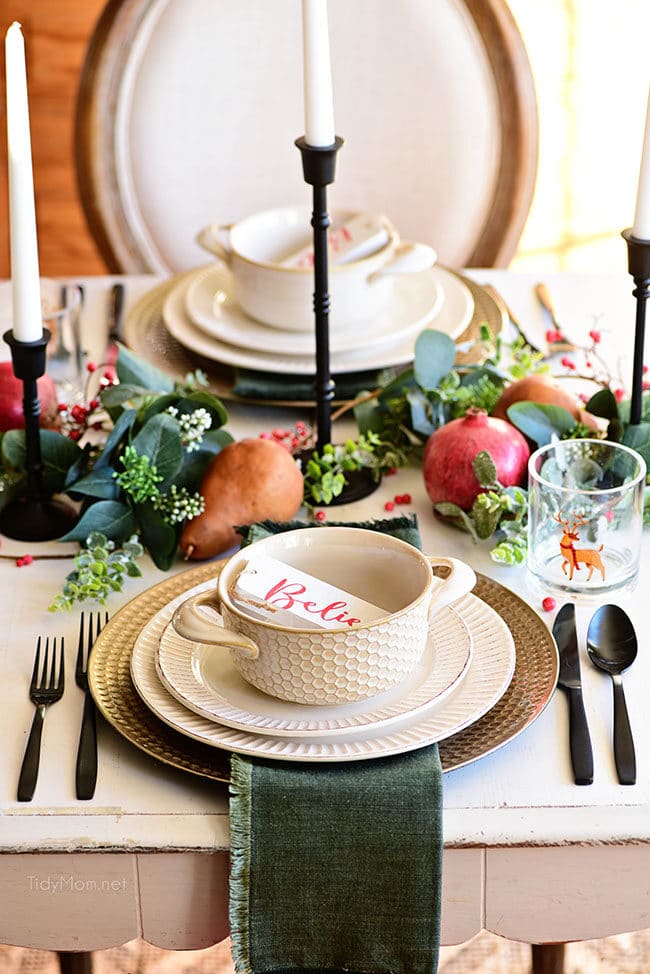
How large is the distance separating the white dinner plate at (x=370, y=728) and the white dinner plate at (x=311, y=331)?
0.47 metres

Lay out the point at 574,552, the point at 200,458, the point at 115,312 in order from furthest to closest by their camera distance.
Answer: the point at 115,312 → the point at 200,458 → the point at 574,552

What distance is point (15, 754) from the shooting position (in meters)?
0.72

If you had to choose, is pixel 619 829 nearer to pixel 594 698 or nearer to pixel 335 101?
pixel 594 698

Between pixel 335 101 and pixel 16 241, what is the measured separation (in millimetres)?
933

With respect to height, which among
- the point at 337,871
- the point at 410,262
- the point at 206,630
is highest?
the point at 410,262

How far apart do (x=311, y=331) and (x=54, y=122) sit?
179 centimetres

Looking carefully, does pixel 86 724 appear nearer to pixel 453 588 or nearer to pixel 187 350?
pixel 453 588

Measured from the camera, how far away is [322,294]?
0.99 meters

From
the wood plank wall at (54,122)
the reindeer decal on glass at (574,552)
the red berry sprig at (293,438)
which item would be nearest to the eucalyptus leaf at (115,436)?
the red berry sprig at (293,438)

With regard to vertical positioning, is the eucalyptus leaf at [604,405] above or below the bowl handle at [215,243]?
below

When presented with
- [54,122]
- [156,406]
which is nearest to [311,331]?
[156,406]

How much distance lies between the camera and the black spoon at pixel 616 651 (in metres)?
0.71

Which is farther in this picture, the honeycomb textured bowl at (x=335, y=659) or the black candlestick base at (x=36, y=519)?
the black candlestick base at (x=36, y=519)

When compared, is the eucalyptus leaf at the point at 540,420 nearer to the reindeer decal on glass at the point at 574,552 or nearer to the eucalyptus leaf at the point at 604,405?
the eucalyptus leaf at the point at 604,405
